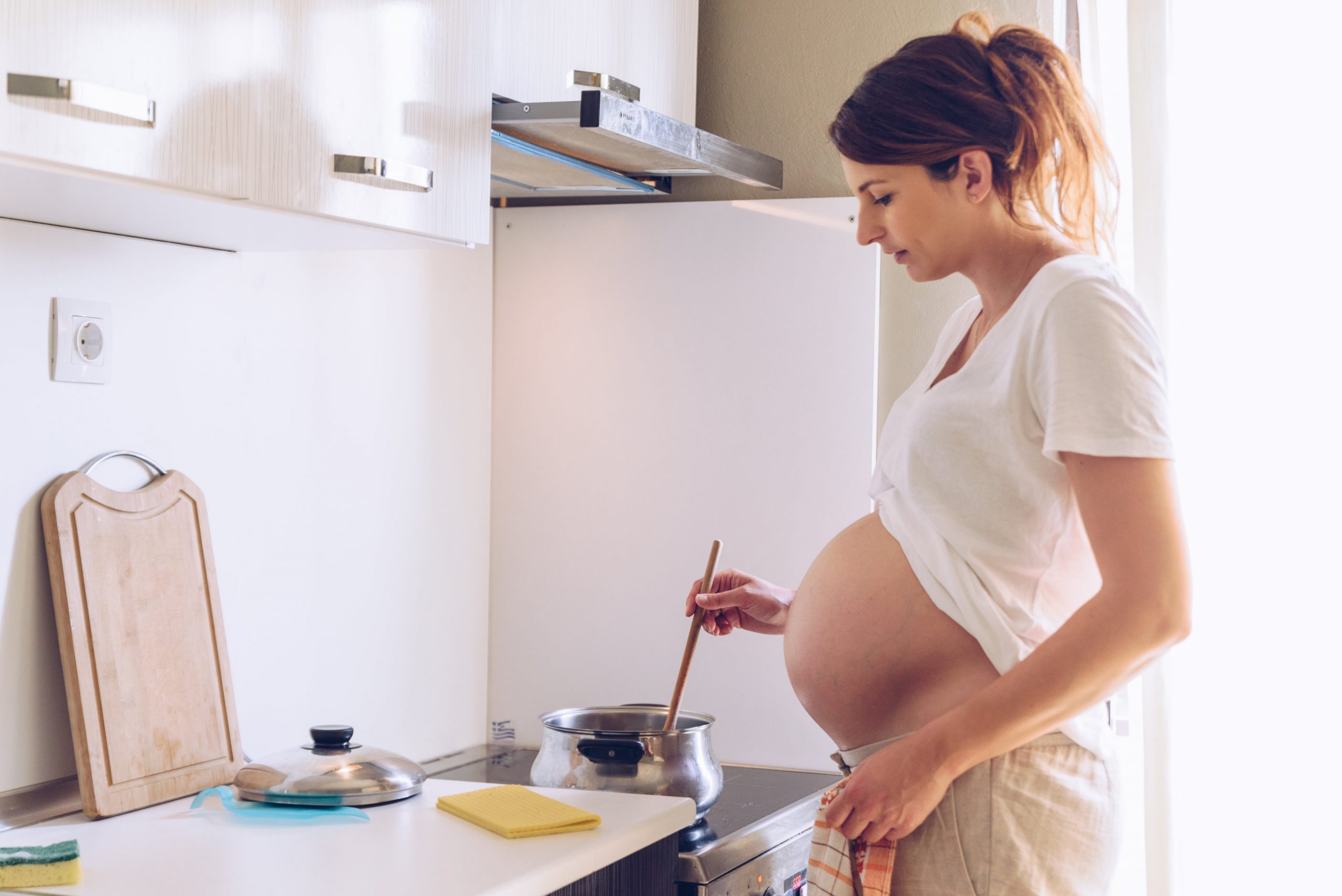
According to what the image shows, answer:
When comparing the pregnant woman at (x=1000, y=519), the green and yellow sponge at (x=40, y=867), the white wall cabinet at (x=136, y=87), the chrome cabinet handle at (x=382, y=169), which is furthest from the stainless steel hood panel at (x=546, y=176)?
the green and yellow sponge at (x=40, y=867)

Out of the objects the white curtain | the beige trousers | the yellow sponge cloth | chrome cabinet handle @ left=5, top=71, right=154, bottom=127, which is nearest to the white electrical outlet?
chrome cabinet handle @ left=5, top=71, right=154, bottom=127

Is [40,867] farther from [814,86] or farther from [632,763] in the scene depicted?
[814,86]

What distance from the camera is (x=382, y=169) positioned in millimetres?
1277

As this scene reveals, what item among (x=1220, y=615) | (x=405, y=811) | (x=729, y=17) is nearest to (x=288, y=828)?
(x=405, y=811)

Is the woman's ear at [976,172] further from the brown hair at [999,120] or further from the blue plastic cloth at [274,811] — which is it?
the blue plastic cloth at [274,811]

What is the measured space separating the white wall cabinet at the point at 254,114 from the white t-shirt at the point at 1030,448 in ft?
1.92

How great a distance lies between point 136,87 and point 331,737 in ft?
2.42

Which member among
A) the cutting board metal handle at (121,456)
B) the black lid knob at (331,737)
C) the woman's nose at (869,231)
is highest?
the woman's nose at (869,231)

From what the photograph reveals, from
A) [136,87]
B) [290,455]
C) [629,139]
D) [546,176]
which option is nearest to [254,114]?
[136,87]

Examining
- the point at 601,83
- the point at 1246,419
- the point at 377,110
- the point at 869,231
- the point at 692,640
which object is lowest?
the point at 692,640

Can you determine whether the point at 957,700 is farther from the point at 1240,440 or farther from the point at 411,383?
the point at 411,383

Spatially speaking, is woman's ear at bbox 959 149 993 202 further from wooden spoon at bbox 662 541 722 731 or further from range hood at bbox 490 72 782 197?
wooden spoon at bbox 662 541 722 731

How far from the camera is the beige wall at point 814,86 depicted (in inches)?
79.7

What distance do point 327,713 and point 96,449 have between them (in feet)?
1.71
